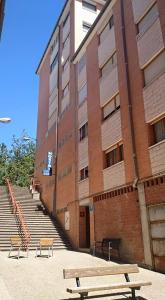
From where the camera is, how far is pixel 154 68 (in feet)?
45.1

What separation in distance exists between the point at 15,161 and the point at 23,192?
869 inches

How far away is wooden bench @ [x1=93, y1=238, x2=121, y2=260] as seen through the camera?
13967 millimetres

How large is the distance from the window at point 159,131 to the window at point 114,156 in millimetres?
2783

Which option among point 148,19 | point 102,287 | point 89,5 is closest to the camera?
point 102,287

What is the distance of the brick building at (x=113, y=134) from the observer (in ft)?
41.5

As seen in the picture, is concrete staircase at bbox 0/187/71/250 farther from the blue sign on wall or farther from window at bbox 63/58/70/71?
window at bbox 63/58/70/71

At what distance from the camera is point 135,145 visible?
13961 mm

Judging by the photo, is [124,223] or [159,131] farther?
[124,223]

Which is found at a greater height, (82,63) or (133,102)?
(82,63)

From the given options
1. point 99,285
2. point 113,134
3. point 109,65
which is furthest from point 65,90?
point 99,285

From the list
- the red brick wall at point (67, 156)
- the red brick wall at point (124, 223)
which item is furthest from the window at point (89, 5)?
the red brick wall at point (124, 223)

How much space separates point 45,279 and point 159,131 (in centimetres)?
792

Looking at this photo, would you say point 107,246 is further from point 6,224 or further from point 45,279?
point 6,224

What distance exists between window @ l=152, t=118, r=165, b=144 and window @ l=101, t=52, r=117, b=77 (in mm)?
6122
